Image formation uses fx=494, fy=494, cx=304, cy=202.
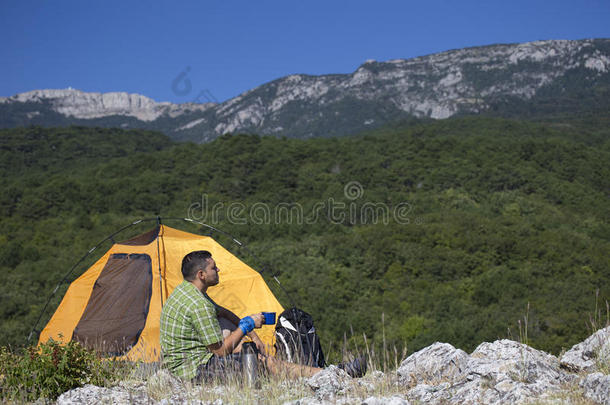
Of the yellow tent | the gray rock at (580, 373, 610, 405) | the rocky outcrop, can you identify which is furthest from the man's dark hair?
the gray rock at (580, 373, 610, 405)

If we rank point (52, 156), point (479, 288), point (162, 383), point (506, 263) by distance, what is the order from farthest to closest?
point (52, 156), point (506, 263), point (479, 288), point (162, 383)

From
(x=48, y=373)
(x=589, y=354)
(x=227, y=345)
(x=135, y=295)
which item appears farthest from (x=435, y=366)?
(x=135, y=295)

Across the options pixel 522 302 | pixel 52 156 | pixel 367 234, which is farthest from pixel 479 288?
pixel 52 156

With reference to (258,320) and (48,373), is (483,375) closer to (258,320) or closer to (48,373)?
(258,320)

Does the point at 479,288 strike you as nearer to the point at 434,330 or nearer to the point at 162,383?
the point at 434,330

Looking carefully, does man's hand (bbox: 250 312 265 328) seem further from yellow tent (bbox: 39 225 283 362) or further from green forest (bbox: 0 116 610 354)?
green forest (bbox: 0 116 610 354)

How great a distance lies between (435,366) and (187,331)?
1984 mm

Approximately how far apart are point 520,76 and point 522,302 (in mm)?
158405

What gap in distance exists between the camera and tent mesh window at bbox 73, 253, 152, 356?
6.31 m

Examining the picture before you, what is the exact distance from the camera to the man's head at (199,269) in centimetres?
412

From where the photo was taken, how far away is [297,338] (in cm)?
473

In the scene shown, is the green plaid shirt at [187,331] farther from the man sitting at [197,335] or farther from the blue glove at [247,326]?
the blue glove at [247,326]

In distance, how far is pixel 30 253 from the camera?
34812 millimetres

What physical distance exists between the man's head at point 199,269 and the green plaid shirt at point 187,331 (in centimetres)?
9
